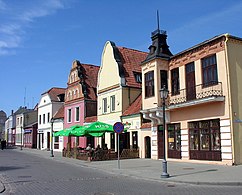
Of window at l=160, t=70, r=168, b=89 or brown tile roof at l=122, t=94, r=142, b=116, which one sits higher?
window at l=160, t=70, r=168, b=89

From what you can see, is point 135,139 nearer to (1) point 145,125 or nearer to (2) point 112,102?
(1) point 145,125

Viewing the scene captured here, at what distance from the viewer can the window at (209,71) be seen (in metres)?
19.6

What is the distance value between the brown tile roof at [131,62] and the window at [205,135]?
35.5 feet

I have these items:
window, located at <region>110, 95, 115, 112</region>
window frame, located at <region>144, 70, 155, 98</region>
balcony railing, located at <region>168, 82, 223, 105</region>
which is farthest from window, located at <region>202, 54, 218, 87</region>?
window, located at <region>110, 95, 115, 112</region>

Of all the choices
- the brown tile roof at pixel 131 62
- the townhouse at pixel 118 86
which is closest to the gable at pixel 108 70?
the townhouse at pixel 118 86

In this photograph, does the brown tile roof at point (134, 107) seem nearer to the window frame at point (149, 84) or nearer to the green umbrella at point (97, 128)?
the window frame at point (149, 84)

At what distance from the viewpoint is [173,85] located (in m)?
23.5

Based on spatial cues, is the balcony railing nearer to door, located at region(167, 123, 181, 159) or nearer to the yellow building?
the yellow building

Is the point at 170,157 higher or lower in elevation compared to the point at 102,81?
lower

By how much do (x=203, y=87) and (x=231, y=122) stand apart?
3.19 meters

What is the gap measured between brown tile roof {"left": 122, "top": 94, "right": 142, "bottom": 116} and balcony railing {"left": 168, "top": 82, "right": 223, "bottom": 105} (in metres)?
5.44

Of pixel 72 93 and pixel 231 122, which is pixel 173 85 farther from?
pixel 72 93

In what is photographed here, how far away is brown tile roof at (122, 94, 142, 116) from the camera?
2811 centimetres

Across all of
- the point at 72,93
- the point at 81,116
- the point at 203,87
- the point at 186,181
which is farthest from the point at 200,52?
the point at 72,93
